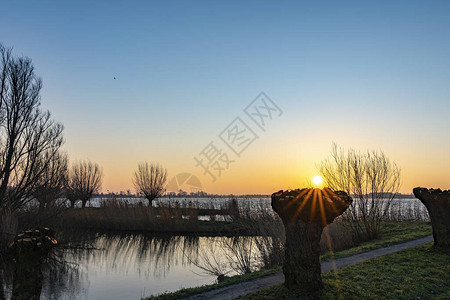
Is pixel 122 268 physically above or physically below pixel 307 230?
below

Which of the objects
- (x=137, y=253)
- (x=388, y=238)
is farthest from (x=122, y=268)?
(x=388, y=238)

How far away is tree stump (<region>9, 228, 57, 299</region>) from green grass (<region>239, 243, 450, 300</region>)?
3921 mm

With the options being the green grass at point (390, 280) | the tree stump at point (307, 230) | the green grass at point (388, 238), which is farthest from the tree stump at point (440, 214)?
the tree stump at point (307, 230)

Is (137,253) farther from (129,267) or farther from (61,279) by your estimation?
(61,279)

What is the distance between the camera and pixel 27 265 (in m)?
4.67

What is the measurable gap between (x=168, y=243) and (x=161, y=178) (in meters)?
23.9

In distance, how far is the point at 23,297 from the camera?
4.58 meters

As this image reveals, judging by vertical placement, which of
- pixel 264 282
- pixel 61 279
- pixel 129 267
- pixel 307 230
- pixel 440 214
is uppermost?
pixel 307 230

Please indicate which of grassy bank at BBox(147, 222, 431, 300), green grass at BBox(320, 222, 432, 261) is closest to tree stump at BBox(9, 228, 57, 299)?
grassy bank at BBox(147, 222, 431, 300)

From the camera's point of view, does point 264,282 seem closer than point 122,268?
Yes

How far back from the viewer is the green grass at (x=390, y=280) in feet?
21.0

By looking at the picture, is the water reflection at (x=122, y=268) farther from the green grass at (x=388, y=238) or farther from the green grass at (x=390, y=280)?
the green grass at (x=390, y=280)

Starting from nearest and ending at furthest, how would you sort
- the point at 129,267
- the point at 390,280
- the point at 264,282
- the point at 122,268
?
the point at 390,280 → the point at 264,282 → the point at 122,268 → the point at 129,267

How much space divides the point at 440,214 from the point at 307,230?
7.35m
